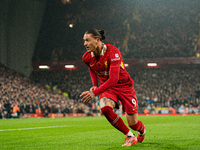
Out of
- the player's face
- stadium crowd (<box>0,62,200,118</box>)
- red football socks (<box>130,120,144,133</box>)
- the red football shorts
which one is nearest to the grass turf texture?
red football socks (<box>130,120,144,133</box>)

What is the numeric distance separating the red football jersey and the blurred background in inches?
1212

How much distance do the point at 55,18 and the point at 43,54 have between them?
16.6 feet

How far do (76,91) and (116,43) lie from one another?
8.28 metres

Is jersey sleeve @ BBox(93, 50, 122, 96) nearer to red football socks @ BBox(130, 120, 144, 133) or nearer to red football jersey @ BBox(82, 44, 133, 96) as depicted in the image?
red football jersey @ BBox(82, 44, 133, 96)

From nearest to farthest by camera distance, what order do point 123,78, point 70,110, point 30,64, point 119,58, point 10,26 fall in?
point 119,58 → point 123,78 → point 70,110 → point 10,26 → point 30,64

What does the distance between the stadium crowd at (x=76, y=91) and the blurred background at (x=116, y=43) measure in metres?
0.12

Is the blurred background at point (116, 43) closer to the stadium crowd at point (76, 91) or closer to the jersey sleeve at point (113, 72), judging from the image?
the stadium crowd at point (76, 91)

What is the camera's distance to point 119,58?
5770 mm

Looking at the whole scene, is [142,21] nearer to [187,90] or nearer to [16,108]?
[187,90]

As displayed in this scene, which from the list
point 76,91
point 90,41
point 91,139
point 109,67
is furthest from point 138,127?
point 76,91

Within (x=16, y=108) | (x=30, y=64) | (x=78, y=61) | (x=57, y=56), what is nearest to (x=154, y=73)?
(x=78, y=61)

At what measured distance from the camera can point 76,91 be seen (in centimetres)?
4038

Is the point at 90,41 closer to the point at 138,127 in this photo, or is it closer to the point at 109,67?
the point at 109,67

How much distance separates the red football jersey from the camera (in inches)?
220
